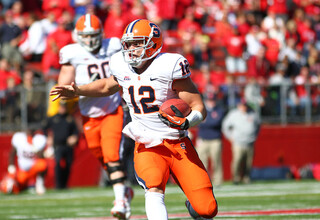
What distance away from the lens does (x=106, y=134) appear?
22.7 feet

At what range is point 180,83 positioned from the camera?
509 centimetres

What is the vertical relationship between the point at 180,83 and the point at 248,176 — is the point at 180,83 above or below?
above

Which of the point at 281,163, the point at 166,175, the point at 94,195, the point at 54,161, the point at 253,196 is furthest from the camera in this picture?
the point at 281,163

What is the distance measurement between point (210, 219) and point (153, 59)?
1282 mm

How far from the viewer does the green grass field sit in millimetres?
7363

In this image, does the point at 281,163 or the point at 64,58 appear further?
the point at 281,163

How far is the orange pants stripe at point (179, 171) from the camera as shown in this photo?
4.86 metres

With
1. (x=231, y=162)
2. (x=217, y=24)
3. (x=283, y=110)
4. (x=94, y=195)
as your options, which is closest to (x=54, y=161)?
(x=94, y=195)

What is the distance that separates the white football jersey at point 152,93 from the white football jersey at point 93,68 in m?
1.85

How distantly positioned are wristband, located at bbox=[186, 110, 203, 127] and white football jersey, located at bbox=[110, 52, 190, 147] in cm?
21

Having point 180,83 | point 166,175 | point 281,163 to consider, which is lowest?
point 281,163

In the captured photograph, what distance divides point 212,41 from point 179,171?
1204 cm

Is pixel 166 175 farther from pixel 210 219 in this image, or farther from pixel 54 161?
pixel 54 161

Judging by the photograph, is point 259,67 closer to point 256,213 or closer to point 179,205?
point 179,205
